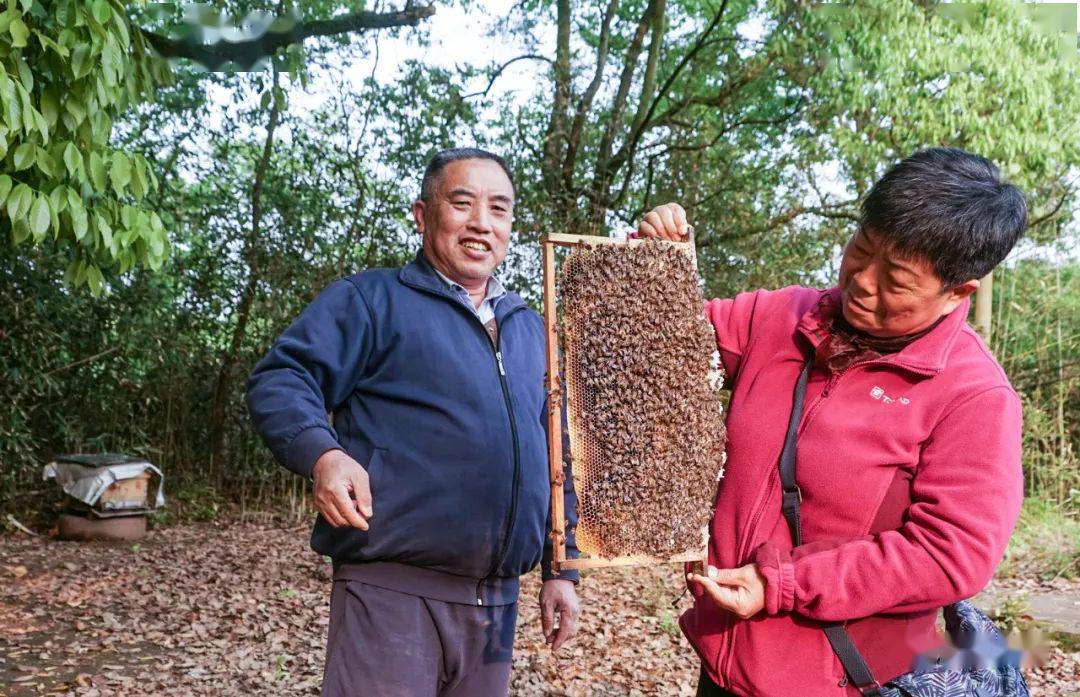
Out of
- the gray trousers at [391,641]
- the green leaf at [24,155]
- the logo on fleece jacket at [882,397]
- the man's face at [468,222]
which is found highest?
the green leaf at [24,155]

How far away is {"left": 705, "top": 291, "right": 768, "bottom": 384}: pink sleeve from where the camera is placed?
232 cm

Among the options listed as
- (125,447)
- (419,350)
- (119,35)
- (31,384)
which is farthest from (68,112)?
(125,447)

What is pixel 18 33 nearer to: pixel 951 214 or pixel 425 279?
pixel 425 279

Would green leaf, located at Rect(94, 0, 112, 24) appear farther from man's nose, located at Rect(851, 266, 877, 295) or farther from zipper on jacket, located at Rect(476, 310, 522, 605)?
man's nose, located at Rect(851, 266, 877, 295)

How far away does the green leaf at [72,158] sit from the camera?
13.4 ft

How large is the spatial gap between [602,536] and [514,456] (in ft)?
1.77

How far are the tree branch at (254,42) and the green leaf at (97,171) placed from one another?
2929 mm

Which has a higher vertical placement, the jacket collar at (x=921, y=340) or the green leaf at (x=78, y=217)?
the green leaf at (x=78, y=217)

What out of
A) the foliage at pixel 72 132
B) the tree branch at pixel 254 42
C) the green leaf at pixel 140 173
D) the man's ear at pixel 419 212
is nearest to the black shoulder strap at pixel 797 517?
the man's ear at pixel 419 212

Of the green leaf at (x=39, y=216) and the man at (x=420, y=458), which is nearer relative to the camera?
the man at (x=420, y=458)

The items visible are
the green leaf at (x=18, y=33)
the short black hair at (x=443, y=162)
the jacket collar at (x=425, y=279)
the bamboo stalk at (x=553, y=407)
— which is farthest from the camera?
the green leaf at (x=18, y=33)

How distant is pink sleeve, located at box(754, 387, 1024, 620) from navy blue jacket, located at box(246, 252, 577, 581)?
98 centimetres

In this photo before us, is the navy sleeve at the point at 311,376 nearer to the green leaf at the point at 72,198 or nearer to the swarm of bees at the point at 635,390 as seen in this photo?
the swarm of bees at the point at 635,390

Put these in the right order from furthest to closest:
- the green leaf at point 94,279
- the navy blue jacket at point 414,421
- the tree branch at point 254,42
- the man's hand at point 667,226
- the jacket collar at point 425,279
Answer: the tree branch at point 254,42
the green leaf at point 94,279
the jacket collar at point 425,279
the navy blue jacket at point 414,421
the man's hand at point 667,226
